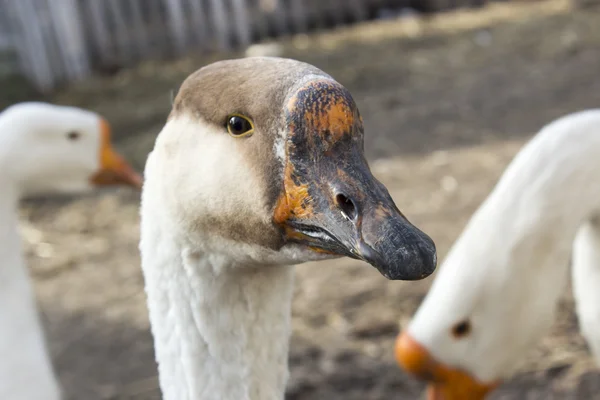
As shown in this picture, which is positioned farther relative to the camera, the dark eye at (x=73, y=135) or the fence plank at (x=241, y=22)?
the fence plank at (x=241, y=22)

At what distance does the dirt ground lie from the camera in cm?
360

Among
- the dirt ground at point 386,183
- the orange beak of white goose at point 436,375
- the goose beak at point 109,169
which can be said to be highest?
the goose beak at point 109,169

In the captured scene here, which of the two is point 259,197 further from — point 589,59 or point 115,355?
point 589,59

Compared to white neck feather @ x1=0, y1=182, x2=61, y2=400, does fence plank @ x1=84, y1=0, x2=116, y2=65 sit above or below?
below

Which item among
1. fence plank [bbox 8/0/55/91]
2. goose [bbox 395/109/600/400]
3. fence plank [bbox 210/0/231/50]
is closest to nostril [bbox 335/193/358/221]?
goose [bbox 395/109/600/400]

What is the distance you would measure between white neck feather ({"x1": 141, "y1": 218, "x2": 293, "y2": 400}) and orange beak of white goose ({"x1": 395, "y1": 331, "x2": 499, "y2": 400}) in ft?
3.33

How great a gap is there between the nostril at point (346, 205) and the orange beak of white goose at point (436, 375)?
144 centimetres

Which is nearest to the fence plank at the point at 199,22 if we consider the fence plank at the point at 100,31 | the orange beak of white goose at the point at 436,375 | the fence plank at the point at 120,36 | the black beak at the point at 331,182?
the fence plank at the point at 120,36

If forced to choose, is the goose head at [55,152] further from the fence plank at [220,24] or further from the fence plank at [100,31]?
the fence plank at [100,31]

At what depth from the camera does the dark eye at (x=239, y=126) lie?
1293 millimetres

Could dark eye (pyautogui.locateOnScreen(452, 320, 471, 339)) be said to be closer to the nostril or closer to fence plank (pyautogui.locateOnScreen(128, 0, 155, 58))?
the nostril

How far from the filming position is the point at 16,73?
8484mm

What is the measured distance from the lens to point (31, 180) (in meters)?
3.08

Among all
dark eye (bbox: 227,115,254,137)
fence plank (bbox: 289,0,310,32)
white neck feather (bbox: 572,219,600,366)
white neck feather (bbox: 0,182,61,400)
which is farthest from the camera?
fence plank (bbox: 289,0,310,32)
